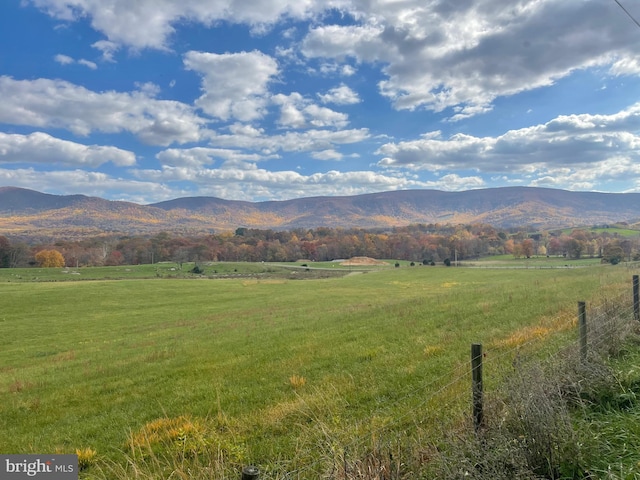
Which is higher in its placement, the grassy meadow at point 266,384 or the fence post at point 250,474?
the fence post at point 250,474

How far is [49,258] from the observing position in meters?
121

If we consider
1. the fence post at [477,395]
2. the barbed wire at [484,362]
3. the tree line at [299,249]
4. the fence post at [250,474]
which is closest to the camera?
the fence post at [250,474]

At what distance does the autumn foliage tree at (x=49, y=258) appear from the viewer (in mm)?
119500

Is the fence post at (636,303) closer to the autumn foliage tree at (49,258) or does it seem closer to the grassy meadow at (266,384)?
the grassy meadow at (266,384)

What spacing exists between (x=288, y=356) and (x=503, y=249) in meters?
151

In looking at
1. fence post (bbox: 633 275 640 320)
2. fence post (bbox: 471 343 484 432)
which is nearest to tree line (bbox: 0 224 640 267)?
fence post (bbox: 633 275 640 320)

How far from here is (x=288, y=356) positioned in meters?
13.8

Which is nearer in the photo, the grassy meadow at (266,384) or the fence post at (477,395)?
the fence post at (477,395)

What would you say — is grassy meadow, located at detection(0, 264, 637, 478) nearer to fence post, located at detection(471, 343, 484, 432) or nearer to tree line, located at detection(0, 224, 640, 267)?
fence post, located at detection(471, 343, 484, 432)

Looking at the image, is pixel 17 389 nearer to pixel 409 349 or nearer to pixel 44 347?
pixel 44 347

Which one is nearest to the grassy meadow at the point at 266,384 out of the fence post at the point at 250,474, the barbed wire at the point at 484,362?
the barbed wire at the point at 484,362

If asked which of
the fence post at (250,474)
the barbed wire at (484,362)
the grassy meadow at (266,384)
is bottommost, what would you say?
the grassy meadow at (266,384)

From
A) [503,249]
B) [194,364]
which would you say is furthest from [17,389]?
[503,249]

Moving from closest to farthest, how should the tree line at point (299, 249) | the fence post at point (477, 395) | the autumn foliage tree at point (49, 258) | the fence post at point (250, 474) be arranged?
the fence post at point (250, 474), the fence post at point (477, 395), the autumn foliage tree at point (49, 258), the tree line at point (299, 249)
